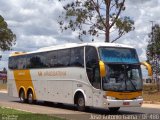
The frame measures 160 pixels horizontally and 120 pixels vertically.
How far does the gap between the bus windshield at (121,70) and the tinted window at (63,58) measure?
2876 mm

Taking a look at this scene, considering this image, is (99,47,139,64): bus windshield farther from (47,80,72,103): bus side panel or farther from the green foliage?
the green foliage

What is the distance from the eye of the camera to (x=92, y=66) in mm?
22578

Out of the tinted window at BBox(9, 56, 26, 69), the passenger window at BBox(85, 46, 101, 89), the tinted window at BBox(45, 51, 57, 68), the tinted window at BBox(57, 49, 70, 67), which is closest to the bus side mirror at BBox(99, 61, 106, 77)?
the passenger window at BBox(85, 46, 101, 89)

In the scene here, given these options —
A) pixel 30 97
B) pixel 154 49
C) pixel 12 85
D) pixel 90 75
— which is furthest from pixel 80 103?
pixel 154 49

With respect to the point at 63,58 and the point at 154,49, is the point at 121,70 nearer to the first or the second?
the point at 63,58

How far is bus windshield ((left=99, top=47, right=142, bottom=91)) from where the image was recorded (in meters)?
21.9

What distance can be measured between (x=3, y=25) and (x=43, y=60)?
164ft

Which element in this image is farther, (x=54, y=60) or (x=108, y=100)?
(x=54, y=60)

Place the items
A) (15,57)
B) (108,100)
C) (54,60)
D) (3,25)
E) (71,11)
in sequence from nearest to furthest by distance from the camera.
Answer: (108,100), (54,60), (15,57), (71,11), (3,25)

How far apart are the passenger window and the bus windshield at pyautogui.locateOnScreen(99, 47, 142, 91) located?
1.21 feet

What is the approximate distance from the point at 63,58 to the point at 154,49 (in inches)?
953

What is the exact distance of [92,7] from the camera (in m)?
42.2

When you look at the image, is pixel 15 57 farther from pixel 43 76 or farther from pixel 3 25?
pixel 3 25

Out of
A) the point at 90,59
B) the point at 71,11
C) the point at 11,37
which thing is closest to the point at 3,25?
the point at 11,37
